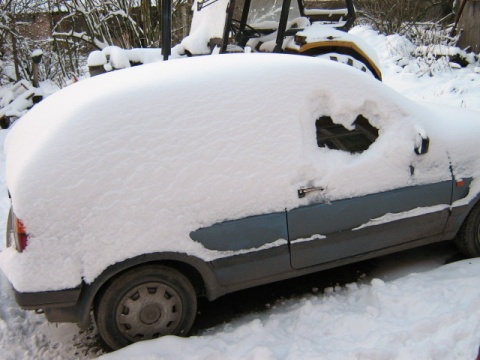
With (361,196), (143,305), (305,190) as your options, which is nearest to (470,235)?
(361,196)

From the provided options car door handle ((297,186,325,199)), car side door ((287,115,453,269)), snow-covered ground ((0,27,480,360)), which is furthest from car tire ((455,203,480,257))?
car door handle ((297,186,325,199))

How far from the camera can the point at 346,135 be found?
122 inches

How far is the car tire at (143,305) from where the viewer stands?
267 cm

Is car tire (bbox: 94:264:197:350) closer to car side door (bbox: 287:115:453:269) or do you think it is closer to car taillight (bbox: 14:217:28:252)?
car taillight (bbox: 14:217:28:252)

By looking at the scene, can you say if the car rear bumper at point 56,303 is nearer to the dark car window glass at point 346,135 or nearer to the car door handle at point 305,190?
the car door handle at point 305,190

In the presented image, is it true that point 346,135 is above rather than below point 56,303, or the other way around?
above

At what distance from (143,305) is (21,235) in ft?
2.72

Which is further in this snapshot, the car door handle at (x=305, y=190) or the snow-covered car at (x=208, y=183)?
the car door handle at (x=305, y=190)

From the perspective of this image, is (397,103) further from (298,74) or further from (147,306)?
(147,306)

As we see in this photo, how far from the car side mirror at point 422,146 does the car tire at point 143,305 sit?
1.84 metres

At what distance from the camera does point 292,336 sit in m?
2.81

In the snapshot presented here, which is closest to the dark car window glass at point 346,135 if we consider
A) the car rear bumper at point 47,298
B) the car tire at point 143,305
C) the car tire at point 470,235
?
the car tire at point 470,235

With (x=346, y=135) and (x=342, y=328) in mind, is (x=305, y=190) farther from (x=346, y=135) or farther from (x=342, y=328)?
(x=342, y=328)

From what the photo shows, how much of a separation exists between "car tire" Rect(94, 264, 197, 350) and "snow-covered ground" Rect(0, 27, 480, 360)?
0.33ft
